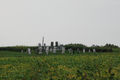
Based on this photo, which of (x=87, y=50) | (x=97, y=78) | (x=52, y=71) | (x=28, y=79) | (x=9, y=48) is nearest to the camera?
(x=97, y=78)

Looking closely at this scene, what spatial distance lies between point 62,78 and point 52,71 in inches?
62.6

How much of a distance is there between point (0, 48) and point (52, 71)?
33.1 meters

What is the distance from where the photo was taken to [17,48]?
132 ft

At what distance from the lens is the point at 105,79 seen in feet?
27.7

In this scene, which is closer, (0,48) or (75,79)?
(75,79)

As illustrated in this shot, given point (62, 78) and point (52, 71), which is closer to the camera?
point (62, 78)

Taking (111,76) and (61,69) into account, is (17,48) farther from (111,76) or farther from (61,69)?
(111,76)

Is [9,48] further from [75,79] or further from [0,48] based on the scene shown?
[75,79]

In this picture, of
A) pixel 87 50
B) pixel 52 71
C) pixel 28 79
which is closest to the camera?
pixel 28 79

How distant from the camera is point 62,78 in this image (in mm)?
8805

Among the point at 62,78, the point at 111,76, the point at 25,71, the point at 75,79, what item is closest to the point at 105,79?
the point at 111,76

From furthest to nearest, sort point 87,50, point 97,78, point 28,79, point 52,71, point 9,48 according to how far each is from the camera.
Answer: point 9,48
point 87,50
point 52,71
point 28,79
point 97,78

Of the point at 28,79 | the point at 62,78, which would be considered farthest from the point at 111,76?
the point at 28,79

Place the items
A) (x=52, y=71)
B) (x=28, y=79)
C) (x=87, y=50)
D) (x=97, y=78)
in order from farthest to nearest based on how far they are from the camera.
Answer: (x=87, y=50) < (x=52, y=71) < (x=28, y=79) < (x=97, y=78)
